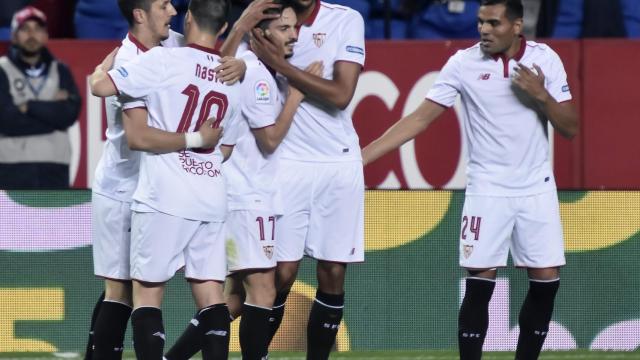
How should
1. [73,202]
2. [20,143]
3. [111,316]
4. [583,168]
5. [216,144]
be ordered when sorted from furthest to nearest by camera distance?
[583,168] → [20,143] → [73,202] → [111,316] → [216,144]

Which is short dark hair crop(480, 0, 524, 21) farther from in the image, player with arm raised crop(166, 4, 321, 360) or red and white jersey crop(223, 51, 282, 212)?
red and white jersey crop(223, 51, 282, 212)

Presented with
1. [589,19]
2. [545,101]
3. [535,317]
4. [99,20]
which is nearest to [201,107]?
[545,101]

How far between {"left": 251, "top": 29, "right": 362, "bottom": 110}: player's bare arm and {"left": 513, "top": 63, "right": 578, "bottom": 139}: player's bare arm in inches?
30.4

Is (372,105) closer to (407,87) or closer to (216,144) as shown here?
(407,87)

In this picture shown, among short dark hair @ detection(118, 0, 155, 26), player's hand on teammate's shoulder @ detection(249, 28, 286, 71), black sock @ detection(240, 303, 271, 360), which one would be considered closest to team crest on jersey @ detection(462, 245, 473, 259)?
→ black sock @ detection(240, 303, 271, 360)

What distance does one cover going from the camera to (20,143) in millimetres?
10227

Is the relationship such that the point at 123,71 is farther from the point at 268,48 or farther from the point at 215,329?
the point at 215,329

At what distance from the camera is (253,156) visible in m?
7.38

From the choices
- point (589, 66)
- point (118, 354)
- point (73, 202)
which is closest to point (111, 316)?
point (118, 354)

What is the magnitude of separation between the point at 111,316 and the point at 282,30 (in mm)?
1501

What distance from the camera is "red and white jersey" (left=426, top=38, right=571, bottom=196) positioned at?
7.57 metres

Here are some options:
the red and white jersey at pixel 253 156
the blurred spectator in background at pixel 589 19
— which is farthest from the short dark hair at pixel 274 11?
Answer: the blurred spectator in background at pixel 589 19

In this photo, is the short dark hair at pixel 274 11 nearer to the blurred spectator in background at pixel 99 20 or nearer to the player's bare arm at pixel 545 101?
the player's bare arm at pixel 545 101

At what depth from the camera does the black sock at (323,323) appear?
25.1ft
